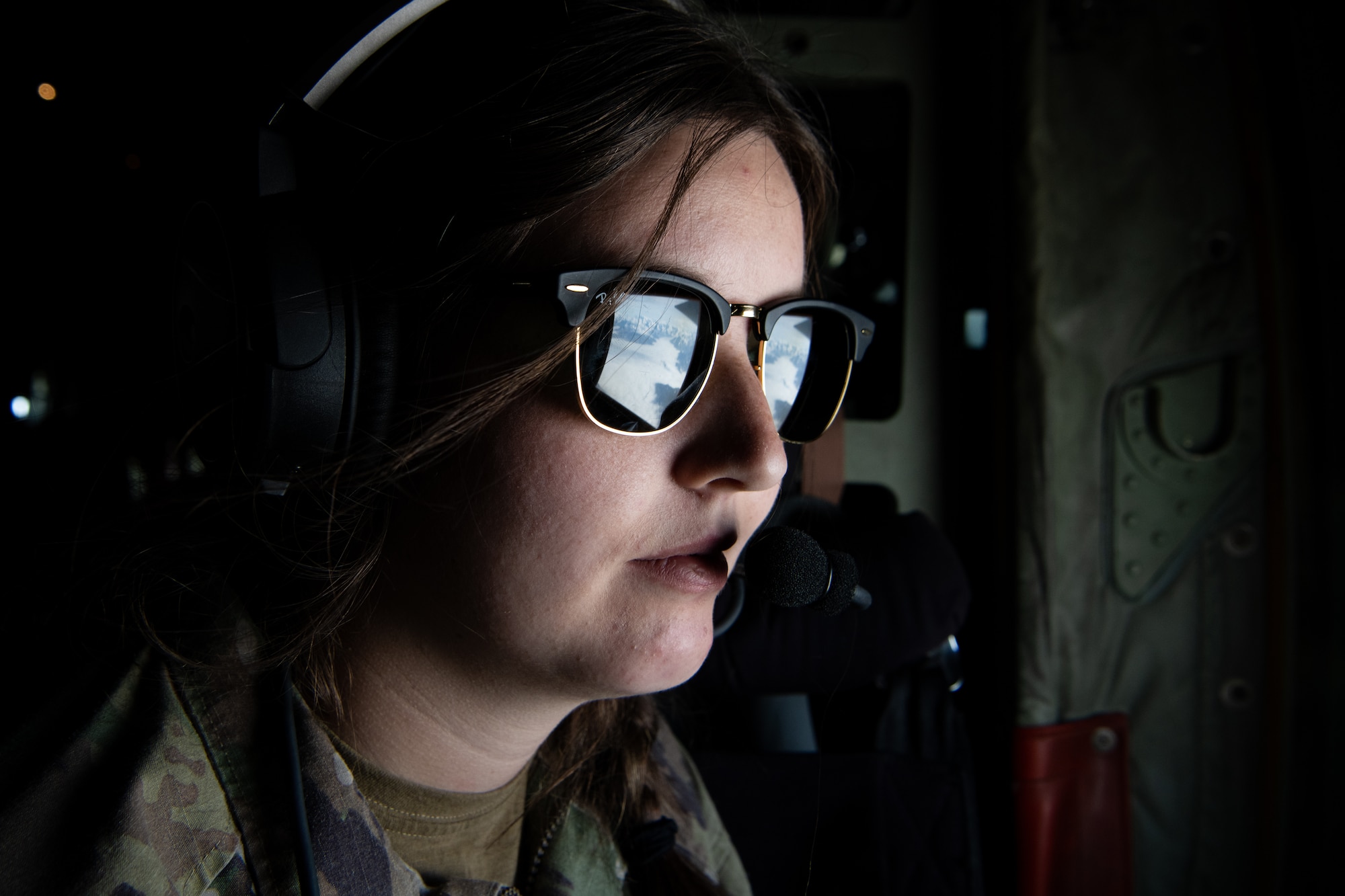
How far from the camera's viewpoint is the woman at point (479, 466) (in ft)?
2.22

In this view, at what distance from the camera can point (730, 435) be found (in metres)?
0.72

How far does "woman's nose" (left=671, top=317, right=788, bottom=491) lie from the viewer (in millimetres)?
711

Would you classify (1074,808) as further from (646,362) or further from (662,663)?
(646,362)

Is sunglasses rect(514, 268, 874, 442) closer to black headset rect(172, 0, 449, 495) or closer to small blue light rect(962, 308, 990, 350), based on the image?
black headset rect(172, 0, 449, 495)

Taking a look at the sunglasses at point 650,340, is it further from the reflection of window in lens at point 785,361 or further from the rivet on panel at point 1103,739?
the rivet on panel at point 1103,739

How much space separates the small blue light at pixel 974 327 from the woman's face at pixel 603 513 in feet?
3.39

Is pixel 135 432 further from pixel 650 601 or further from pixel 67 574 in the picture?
pixel 650 601

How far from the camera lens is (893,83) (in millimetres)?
1649

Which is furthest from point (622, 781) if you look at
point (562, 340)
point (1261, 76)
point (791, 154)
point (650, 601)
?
point (1261, 76)

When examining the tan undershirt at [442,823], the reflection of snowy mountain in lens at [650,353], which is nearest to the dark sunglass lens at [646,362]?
the reflection of snowy mountain in lens at [650,353]

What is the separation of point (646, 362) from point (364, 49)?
403 millimetres

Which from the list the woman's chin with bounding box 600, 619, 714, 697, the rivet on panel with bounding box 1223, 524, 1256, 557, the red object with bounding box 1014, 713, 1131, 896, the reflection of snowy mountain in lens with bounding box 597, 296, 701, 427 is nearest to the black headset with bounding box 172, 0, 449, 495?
the reflection of snowy mountain in lens with bounding box 597, 296, 701, 427

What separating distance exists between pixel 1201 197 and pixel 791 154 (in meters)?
1.08

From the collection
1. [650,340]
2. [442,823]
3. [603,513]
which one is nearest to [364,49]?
[650,340]
